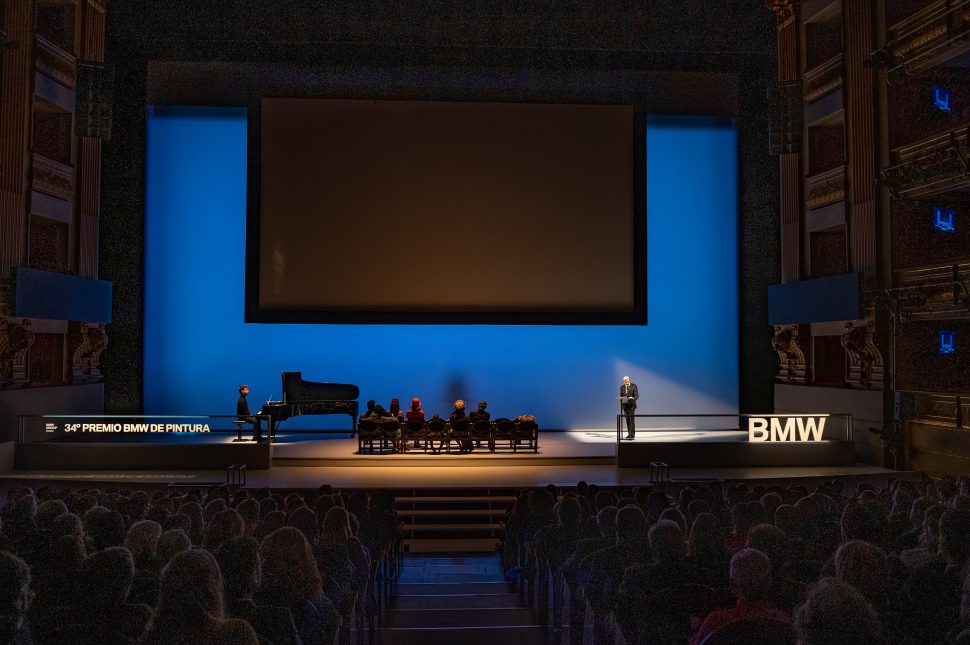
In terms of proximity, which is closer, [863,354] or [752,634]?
[752,634]

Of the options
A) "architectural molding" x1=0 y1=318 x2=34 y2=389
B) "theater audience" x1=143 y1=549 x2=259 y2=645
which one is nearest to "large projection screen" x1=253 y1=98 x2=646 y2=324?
"architectural molding" x1=0 y1=318 x2=34 y2=389

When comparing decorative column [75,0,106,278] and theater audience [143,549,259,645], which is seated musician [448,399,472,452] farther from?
theater audience [143,549,259,645]

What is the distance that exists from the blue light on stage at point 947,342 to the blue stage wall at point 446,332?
6.03 metres

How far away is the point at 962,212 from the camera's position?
45.1 ft

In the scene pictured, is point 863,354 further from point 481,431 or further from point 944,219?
point 481,431

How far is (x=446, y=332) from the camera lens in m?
19.3

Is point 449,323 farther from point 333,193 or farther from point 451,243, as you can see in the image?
point 333,193

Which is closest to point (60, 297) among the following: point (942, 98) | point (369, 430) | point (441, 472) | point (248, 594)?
point (369, 430)

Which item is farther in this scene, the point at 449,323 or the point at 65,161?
the point at 449,323

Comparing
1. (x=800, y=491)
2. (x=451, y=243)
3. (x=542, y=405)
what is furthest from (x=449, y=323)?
(x=800, y=491)

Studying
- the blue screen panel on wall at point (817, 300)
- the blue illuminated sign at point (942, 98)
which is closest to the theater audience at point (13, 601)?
the blue screen panel on wall at point (817, 300)

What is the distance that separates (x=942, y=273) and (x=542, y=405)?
29.4 ft

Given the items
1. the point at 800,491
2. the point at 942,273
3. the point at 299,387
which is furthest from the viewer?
the point at 299,387

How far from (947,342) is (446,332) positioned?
33.5 feet
